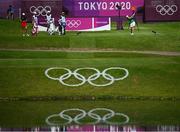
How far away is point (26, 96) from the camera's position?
112 feet

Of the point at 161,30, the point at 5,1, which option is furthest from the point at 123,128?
the point at 5,1

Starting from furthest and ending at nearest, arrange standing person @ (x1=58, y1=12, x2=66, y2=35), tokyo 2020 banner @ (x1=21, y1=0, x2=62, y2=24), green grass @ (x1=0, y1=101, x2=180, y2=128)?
tokyo 2020 banner @ (x1=21, y1=0, x2=62, y2=24) < standing person @ (x1=58, y1=12, x2=66, y2=35) < green grass @ (x1=0, y1=101, x2=180, y2=128)

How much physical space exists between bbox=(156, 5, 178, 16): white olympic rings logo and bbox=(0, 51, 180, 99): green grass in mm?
29939

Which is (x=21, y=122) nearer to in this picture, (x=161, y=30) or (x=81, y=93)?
(x=81, y=93)

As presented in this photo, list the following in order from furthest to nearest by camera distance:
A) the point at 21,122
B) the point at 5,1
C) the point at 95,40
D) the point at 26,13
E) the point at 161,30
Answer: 1. the point at 5,1
2. the point at 26,13
3. the point at 161,30
4. the point at 95,40
5. the point at 21,122

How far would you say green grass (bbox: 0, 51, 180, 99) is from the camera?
1361 inches

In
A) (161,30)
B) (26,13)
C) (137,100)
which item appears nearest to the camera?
(137,100)

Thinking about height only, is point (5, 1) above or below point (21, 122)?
above

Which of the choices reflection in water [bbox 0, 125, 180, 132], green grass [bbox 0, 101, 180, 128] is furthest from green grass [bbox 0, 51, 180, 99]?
reflection in water [bbox 0, 125, 180, 132]

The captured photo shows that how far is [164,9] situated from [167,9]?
0.42 metres

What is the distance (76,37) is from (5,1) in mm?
29837

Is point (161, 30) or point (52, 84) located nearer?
point (52, 84)

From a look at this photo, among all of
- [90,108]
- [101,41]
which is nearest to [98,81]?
[90,108]

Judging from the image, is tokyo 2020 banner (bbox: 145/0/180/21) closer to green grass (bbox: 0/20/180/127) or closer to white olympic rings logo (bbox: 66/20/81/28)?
white olympic rings logo (bbox: 66/20/81/28)
